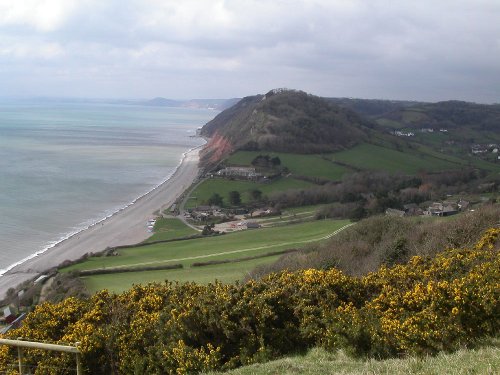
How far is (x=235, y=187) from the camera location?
216ft

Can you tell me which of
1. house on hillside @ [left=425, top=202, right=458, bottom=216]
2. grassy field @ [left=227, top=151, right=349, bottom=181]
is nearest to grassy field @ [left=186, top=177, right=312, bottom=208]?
grassy field @ [left=227, top=151, right=349, bottom=181]

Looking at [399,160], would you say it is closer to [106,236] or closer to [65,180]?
[65,180]

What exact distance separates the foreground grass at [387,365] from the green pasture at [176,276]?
15.1 metres

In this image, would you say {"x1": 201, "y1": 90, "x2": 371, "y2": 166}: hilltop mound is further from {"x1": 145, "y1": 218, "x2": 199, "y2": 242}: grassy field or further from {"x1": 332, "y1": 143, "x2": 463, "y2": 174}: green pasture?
{"x1": 145, "y1": 218, "x2": 199, "y2": 242}: grassy field

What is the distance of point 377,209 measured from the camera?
48875mm

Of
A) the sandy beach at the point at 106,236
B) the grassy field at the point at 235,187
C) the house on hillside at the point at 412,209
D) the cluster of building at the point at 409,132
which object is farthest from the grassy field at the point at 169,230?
the cluster of building at the point at 409,132

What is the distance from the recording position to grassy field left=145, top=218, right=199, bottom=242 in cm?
4400

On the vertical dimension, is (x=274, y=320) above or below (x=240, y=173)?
above

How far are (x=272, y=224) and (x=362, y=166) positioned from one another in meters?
32.0

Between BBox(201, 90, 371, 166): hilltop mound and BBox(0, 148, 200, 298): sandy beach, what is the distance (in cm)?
2189

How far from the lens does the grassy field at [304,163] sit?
7088 centimetres

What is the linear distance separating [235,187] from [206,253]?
3188 cm

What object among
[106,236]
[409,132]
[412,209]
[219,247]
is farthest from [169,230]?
[409,132]

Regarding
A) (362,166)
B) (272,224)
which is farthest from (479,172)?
(272,224)
